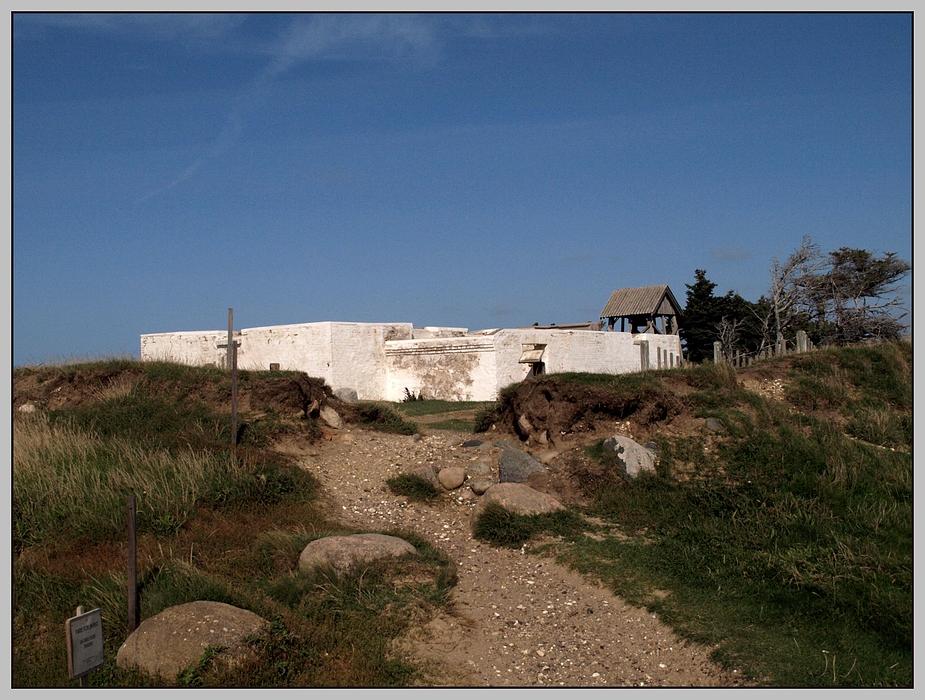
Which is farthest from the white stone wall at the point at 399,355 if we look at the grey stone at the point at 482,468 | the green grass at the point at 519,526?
the green grass at the point at 519,526

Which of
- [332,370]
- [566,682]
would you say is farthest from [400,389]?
[566,682]

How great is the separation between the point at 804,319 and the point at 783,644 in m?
25.6

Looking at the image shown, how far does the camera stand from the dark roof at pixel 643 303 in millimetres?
30375

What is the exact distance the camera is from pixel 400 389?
2328cm

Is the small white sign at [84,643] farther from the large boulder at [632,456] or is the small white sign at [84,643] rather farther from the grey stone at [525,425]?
the grey stone at [525,425]

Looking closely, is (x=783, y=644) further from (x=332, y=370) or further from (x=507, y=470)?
(x=332, y=370)

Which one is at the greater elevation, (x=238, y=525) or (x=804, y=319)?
→ (x=804, y=319)

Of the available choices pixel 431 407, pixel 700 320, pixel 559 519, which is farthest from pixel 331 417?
→ pixel 700 320

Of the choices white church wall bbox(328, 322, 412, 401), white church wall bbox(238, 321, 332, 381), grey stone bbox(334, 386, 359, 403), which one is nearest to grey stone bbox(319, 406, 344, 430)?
grey stone bbox(334, 386, 359, 403)

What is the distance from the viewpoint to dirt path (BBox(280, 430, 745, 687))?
5465 millimetres

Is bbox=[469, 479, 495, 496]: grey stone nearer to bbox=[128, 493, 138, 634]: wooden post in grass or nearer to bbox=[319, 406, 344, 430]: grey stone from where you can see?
bbox=[319, 406, 344, 430]: grey stone

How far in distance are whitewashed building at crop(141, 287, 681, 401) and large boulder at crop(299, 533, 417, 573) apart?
14.1 metres

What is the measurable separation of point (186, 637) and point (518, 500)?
434cm

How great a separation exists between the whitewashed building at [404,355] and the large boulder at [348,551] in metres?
14.1
